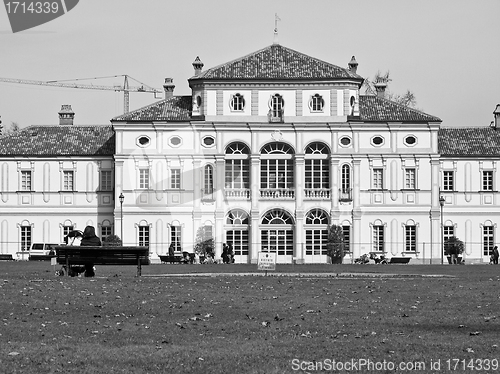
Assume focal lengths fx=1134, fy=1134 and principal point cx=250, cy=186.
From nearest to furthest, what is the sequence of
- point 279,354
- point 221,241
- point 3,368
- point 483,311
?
point 3,368 → point 279,354 → point 483,311 → point 221,241

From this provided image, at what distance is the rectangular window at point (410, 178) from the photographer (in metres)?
70.7

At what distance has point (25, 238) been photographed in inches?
2886

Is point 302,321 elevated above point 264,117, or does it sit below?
below

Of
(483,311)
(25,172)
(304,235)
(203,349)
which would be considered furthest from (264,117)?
(203,349)

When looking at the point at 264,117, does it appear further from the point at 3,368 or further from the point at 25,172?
the point at 3,368

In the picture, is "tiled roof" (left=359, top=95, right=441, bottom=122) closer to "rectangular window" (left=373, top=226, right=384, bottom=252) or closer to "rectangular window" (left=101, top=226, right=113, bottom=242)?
"rectangular window" (left=373, top=226, right=384, bottom=252)

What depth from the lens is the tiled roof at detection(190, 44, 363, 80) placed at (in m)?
69.9

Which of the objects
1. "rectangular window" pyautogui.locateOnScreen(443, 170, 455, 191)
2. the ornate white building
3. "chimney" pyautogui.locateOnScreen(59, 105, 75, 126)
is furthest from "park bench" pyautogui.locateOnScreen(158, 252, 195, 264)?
"rectangular window" pyautogui.locateOnScreen(443, 170, 455, 191)

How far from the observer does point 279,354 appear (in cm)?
1412

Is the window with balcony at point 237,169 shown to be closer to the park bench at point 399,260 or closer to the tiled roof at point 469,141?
the park bench at point 399,260

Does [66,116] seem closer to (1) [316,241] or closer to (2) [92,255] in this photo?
(1) [316,241]

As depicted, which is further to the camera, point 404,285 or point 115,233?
point 115,233

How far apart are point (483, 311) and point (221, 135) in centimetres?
5115

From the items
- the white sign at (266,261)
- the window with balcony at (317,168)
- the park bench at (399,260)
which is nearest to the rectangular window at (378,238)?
the park bench at (399,260)
